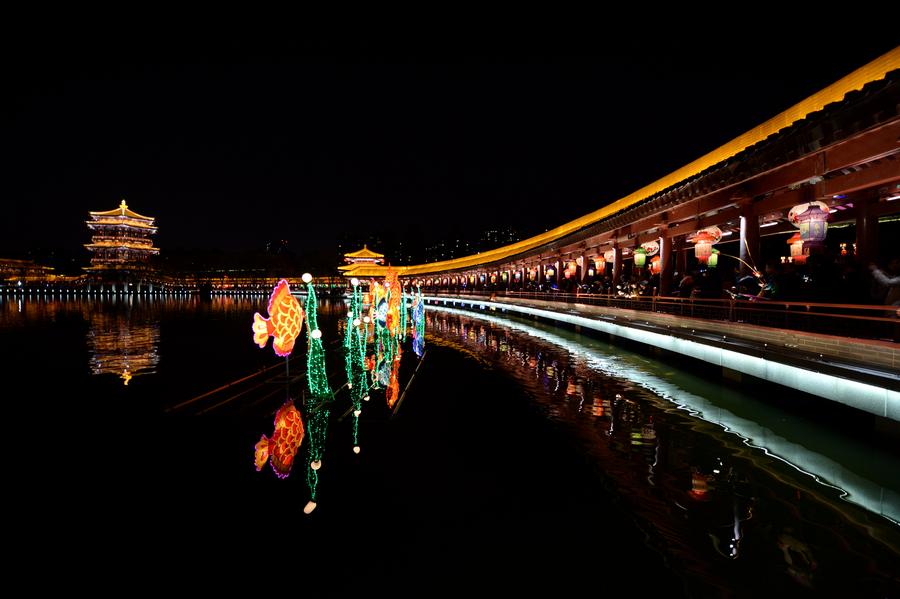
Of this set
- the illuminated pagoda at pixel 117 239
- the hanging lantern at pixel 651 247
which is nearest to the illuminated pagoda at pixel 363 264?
the illuminated pagoda at pixel 117 239

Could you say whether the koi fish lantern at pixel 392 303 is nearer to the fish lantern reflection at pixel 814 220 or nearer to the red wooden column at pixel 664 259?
the red wooden column at pixel 664 259

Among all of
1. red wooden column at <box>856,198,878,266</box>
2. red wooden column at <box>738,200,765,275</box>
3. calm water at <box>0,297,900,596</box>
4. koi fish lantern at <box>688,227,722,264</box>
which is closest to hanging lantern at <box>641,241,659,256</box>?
koi fish lantern at <box>688,227,722,264</box>

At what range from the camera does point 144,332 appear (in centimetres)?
2473

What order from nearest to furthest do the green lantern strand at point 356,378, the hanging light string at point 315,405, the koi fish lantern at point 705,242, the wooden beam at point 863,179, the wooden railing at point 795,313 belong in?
the hanging light string at point 315,405
the wooden railing at point 795,313
the green lantern strand at point 356,378
the wooden beam at point 863,179
the koi fish lantern at point 705,242

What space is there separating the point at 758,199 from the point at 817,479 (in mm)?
9854

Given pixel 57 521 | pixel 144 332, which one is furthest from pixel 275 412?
pixel 144 332

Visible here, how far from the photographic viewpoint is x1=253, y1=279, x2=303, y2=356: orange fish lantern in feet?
34.6

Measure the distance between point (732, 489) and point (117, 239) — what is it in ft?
360

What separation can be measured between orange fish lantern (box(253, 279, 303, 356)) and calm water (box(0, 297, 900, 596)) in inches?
44.5

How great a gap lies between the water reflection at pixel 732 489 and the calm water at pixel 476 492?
3 centimetres

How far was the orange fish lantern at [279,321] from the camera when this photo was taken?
1054 cm

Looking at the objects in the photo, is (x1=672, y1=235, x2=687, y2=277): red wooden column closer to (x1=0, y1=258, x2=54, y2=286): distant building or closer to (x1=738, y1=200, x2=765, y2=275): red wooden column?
(x1=738, y1=200, x2=765, y2=275): red wooden column

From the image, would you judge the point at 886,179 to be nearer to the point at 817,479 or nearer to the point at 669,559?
the point at 817,479

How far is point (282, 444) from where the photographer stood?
7.89m
